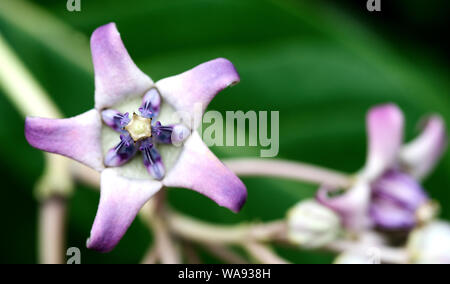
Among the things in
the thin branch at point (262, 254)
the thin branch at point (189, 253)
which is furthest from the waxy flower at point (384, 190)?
the thin branch at point (189, 253)

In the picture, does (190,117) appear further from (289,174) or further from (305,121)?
(305,121)

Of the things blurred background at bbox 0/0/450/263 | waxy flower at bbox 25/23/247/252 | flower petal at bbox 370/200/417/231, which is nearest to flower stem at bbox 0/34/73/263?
blurred background at bbox 0/0/450/263

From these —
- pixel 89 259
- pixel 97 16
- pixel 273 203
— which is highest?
pixel 97 16

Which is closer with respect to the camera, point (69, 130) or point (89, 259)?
point (69, 130)

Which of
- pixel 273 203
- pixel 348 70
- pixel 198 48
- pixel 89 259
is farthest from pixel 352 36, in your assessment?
pixel 89 259

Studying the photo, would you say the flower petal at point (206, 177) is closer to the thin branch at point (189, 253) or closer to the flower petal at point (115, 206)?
the flower petal at point (115, 206)
